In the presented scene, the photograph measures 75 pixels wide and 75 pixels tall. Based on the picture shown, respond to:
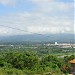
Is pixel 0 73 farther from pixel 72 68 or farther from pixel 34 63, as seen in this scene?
pixel 34 63

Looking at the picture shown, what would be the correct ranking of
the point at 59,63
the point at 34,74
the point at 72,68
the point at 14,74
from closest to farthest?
the point at 14,74
the point at 34,74
the point at 72,68
the point at 59,63

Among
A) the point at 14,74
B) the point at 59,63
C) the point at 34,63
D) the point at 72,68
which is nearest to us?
the point at 14,74

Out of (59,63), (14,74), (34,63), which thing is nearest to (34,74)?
(14,74)

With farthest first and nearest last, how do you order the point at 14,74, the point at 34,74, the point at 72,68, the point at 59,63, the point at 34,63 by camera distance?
the point at 59,63, the point at 34,63, the point at 72,68, the point at 34,74, the point at 14,74

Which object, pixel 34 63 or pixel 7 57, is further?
pixel 7 57

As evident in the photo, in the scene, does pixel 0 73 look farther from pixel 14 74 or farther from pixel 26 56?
pixel 26 56

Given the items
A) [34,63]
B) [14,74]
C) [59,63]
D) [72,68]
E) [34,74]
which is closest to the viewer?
[14,74]

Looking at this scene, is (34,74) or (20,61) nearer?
(34,74)

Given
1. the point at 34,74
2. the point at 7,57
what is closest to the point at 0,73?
the point at 34,74
